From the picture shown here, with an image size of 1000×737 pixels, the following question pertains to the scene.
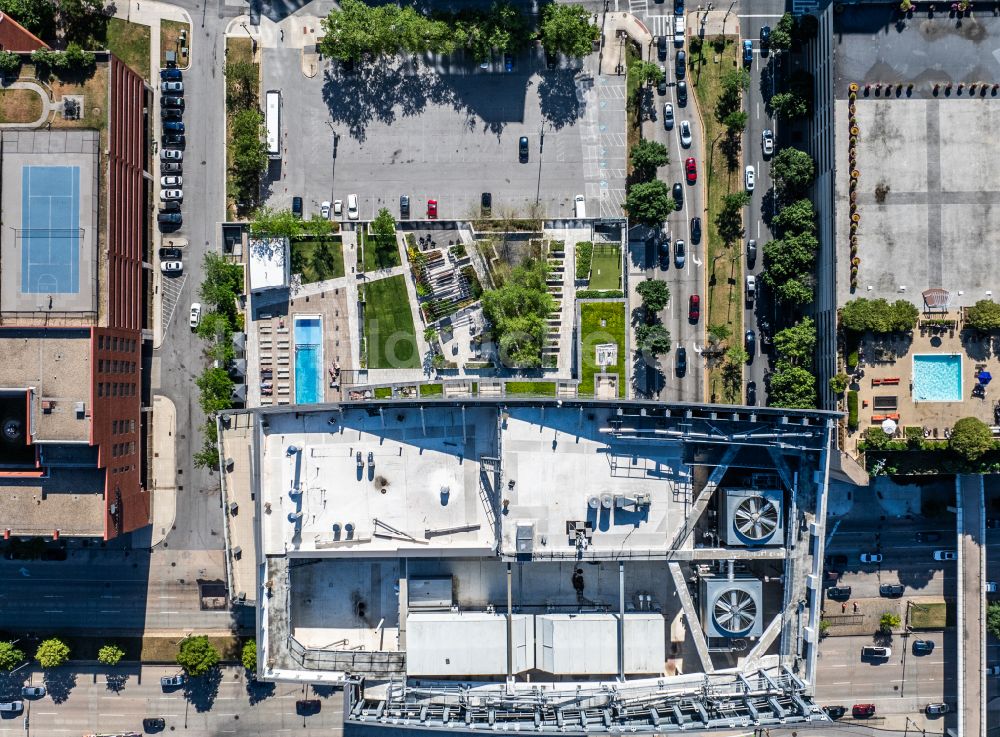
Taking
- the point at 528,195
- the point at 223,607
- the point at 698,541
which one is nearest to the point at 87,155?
the point at 528,195

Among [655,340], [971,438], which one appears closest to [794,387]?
[655,340]

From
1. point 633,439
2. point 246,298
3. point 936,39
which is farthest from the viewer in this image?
point 246,298

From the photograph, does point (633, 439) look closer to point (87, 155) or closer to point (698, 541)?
point (698, 541)

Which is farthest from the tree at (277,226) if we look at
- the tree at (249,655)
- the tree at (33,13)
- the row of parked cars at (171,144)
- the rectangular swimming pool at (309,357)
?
the tree at (249,655)

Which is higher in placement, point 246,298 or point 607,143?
point 607,143

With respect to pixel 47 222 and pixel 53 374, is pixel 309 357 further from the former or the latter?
pixel 47 222

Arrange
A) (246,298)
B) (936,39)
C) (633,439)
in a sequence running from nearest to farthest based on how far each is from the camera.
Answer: (633,439)
(936,39)
(246,298)

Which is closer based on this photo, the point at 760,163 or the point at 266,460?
the point at 266,460

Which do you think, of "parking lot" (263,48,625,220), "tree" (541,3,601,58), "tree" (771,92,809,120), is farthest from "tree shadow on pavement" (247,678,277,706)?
"tree" (771,92,809,120)
